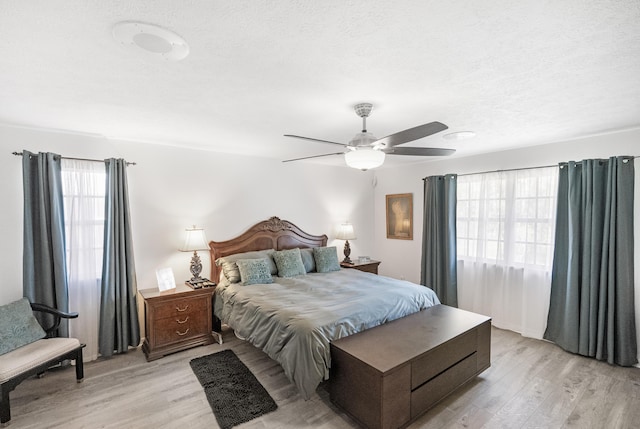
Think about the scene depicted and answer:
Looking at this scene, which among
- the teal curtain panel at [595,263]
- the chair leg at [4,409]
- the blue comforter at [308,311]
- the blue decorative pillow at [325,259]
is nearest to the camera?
the chair leg at [4,409]

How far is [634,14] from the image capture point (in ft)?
4.25

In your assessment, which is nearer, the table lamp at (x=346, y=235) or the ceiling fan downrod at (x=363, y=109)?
the ceiling fan downrod at (x=363, y=109)

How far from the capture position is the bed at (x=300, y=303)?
7.49ft

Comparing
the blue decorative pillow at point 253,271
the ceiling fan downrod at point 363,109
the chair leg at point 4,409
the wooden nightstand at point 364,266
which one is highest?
the ceiling fan downrod at point 363,109

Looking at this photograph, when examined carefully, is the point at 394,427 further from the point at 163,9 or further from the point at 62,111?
the point at 62,111

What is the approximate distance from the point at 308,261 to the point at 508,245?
2756 mm

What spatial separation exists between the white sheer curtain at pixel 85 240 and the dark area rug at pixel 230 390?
123 centimetres

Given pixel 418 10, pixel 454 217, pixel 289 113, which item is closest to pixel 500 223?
pixel 454 217

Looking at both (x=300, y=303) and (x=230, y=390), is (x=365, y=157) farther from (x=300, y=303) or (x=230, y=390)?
(x=230, y=390)

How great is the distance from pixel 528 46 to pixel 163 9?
178cm

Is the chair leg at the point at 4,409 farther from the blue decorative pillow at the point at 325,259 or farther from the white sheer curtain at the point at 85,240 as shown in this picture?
the blue decorative pillow at the point at 325,259

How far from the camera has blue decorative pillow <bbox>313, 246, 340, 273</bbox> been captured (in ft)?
14.2

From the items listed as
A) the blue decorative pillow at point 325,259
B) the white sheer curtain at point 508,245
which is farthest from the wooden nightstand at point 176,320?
the white sheer curtain at point 508,245

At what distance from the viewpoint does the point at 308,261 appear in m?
4.39
